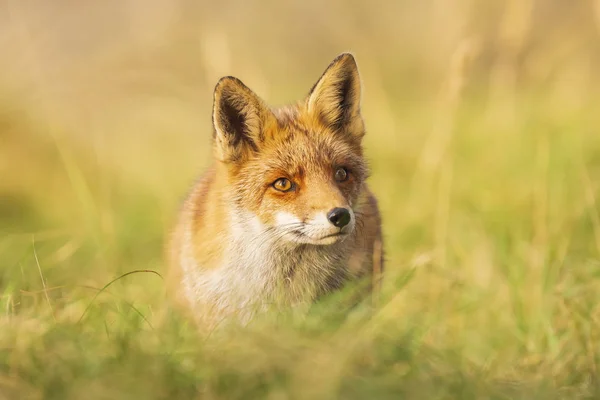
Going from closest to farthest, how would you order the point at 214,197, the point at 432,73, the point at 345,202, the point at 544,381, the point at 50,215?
the point at 544,381 < the point at 345,202 < the point at 214,197 < the point at 50,215 < the point at 432,73

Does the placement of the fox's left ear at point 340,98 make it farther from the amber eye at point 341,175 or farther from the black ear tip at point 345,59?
the amber eye at point 341,175

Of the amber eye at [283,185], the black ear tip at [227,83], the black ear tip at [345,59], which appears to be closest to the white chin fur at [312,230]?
the amber eye at [283,185]

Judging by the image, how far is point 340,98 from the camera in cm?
486

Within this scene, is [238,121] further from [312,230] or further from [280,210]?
[312,230]

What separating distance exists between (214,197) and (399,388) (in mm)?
2030

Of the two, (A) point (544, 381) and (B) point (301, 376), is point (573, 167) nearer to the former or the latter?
(A) point (544, 381)

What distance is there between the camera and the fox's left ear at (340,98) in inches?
184

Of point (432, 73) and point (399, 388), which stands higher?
point (432, 73)

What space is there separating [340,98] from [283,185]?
76cm

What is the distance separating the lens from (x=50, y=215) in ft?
27.9

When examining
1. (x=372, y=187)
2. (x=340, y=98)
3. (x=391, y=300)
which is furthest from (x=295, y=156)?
(x=372, y=187)

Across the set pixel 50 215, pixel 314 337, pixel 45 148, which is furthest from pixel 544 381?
pixel 45 148

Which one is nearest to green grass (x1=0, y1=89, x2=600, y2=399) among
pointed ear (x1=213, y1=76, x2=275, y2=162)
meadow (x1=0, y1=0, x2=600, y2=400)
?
meadow (x1=0, y1=0, x2=600, y2=400)

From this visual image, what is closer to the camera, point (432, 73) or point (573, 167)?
point (573, 167)
